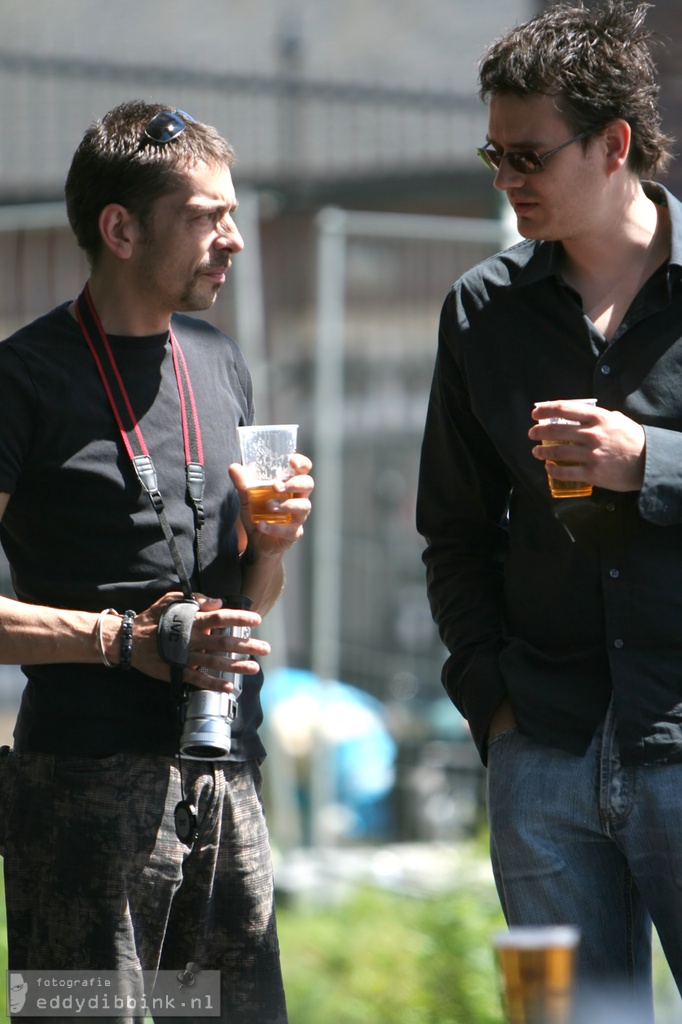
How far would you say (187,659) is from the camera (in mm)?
2232

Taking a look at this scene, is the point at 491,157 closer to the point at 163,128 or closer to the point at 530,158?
the point at 530,158

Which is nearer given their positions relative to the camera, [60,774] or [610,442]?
[610,442]

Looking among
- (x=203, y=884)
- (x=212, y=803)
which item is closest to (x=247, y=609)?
(x=212, y=803)

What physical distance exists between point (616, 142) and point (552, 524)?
0.69 meters

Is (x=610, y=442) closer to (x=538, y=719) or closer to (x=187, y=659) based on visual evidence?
(x=538, y=719)

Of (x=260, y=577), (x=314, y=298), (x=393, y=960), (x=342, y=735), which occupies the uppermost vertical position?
(x=314, y=298)

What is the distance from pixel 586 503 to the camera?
7.08 feet

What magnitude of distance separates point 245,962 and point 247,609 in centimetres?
67

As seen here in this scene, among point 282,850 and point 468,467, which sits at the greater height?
point 468,467

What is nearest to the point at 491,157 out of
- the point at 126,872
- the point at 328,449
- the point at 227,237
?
the point at 227,237

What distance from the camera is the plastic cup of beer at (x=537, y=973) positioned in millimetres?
1241

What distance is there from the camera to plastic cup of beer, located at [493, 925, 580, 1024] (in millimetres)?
1241

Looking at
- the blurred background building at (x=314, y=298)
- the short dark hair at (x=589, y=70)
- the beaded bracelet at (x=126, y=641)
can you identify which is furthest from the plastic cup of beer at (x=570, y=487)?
the blurred background building at (x=314, y=298)

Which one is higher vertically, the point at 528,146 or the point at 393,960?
the point at 528,146
